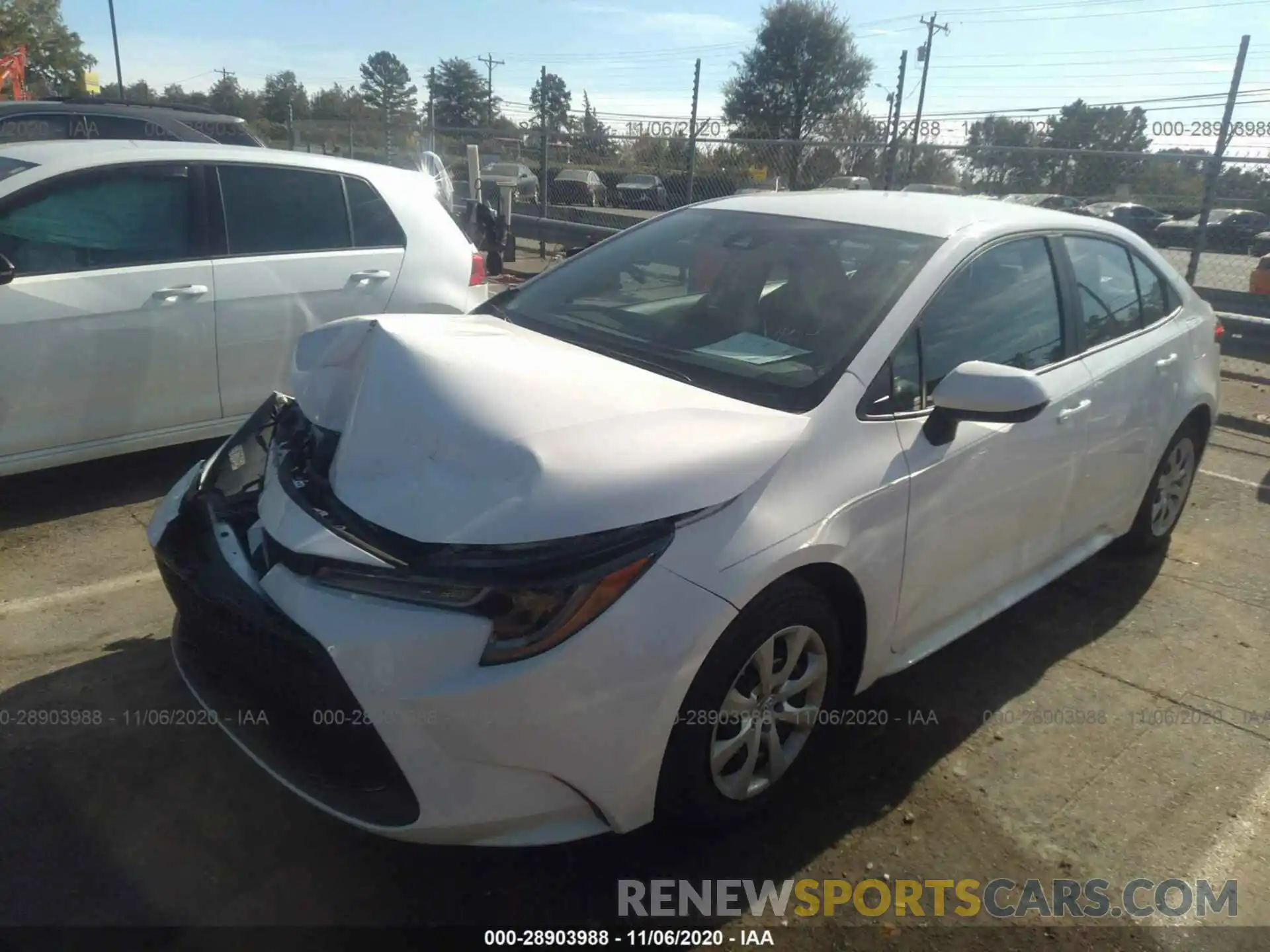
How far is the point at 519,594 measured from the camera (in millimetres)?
2119

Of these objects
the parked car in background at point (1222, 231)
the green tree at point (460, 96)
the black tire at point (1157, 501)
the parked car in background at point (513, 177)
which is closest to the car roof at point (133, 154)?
the black tire at point (1157, 501)

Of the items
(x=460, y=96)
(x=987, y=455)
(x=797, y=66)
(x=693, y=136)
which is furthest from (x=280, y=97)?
(x=987, y=455)

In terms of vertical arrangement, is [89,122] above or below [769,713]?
above

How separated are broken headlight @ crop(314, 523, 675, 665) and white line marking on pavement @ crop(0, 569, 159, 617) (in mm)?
2266

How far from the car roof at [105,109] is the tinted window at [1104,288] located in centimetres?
852

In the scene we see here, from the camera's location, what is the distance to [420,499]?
7.45 feet

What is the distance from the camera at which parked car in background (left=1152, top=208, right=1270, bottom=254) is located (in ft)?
31.6

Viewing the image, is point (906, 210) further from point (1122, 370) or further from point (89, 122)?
point (89, 122)

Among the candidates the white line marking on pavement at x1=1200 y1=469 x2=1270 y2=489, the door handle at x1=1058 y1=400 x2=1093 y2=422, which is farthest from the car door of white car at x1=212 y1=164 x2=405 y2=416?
the white line marking on pavement at x1=1200 y1=469 x2=1270 y2=489

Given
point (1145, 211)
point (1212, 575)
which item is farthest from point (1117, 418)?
point (1145, 211)

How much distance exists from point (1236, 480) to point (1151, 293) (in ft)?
8.30

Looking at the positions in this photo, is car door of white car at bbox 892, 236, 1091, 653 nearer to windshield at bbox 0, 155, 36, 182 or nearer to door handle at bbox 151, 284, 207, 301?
door handle at bbox 151, 284, 207, 301

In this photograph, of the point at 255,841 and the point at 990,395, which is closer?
the point at 255,841

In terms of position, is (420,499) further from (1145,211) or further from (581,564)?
(1145,211)
